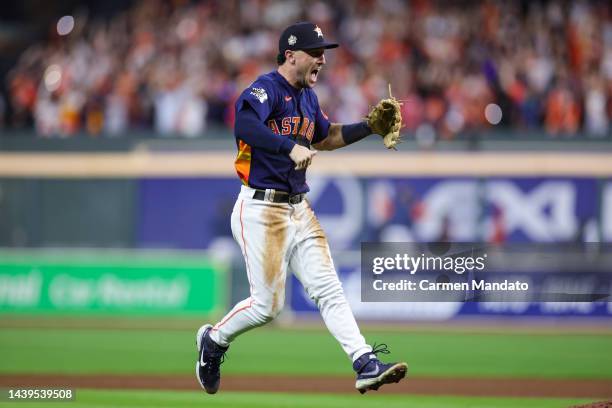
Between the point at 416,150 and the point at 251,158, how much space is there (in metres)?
10.0

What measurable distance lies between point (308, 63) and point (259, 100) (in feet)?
1.60

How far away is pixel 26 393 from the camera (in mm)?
8508

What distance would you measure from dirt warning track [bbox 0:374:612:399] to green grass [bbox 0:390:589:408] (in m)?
0.39

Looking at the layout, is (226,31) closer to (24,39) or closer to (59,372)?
(24,39)

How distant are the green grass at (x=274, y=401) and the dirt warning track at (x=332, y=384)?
1.27 feet

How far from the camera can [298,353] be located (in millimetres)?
12820

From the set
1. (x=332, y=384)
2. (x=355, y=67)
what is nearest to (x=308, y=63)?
(x=332, y=384)

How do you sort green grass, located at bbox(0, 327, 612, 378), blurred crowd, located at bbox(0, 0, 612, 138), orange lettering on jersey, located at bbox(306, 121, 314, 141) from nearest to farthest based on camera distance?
orange lettering on jersey, located at bbox(306, 121, 314, 141) < green grass, located at bbox(0, 327, 612, 378) < blurred crowd, located at bbox(0, 0, 612, 138)

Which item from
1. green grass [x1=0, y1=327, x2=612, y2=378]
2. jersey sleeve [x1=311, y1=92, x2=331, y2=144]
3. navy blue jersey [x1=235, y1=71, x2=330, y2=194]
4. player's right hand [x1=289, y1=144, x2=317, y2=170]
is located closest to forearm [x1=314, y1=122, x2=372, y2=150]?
jersey sleeve [x1=311, y1=92, x2=331, y2=144]

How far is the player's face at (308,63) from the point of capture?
7.38 meters

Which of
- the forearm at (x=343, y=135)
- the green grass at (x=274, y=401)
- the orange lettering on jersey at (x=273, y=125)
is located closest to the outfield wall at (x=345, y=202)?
the green grass at (x=274, y=401)

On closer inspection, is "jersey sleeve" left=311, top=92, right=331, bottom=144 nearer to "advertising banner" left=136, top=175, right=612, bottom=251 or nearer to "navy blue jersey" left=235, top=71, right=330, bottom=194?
"navy blue jersey" left=235, top=71, right=330, bottom=194

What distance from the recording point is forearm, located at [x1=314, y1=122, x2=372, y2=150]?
25.7 feet

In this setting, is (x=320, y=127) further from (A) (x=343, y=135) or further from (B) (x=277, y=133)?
(B) (x=277, y=133)
